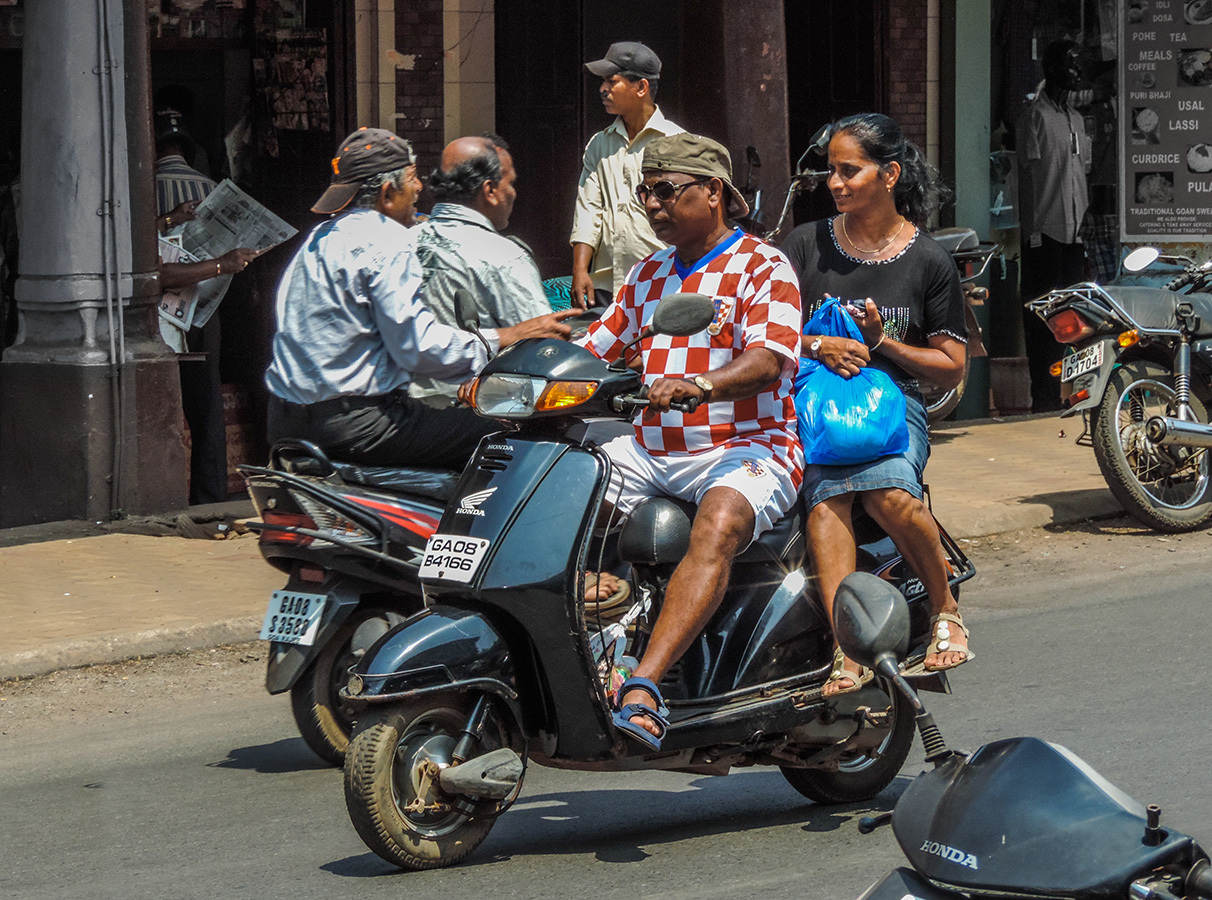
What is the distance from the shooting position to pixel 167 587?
8.23m

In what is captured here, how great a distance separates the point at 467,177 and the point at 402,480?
125cm

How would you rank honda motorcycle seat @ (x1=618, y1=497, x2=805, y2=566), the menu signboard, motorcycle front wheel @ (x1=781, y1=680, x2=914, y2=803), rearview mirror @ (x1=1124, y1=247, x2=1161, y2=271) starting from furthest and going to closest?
the menu signboard → rearview mirror @ (x1=1124, y1=247, x2=1161, y2=271) → motorcycle front wheel @ (x1=781, y1=680, x2=914, y2=803) → honda motorcycle seat @ (x1=618, y1=497, x2=805, y2=566)

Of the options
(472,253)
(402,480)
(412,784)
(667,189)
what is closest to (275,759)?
(402,480)

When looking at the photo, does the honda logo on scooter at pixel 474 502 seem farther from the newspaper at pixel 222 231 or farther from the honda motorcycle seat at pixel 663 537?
the newspaper at pixel 222 231

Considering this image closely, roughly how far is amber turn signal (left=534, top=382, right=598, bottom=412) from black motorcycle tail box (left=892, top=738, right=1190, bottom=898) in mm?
2178

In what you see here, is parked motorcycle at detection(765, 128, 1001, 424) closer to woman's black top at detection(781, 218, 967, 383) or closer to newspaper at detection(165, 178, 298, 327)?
newspaper at detection(165, 178, 298, 327)

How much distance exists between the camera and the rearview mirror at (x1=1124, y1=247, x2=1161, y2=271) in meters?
9.46

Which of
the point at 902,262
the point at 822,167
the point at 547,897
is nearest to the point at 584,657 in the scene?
the point at 547,897

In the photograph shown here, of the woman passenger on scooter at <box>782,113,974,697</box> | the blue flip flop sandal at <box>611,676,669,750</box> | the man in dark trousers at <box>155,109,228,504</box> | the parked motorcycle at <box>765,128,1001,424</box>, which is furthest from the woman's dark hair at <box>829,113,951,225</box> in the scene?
the man in dark trousers at <box>155,109,228,504</box>

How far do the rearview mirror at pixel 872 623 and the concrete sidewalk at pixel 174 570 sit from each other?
16.2ft

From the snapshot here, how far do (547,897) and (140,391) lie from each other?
5.68 m

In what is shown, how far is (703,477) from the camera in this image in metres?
5.02

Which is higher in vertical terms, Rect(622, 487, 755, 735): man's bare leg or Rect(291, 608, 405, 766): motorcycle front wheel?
Rect(622, 487, 755, 735): man's bare leg

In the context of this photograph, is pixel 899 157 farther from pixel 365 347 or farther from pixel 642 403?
pixel 365 347
